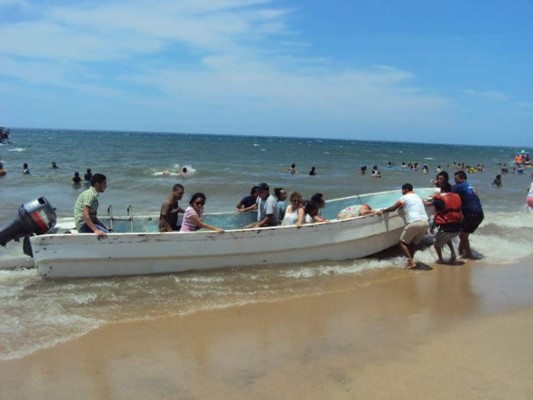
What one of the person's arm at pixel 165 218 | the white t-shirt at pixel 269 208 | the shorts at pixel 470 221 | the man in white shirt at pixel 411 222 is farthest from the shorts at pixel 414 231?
the person's arm at pixel 165 218

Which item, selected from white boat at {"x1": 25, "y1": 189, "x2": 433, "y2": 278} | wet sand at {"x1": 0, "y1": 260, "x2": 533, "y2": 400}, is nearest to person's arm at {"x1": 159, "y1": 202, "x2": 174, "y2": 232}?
white boat at {"x1": 25, "y1": 189, "x2": 433, "y2": 278}

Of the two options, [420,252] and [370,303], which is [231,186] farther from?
[370,303]

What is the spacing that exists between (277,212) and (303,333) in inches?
141

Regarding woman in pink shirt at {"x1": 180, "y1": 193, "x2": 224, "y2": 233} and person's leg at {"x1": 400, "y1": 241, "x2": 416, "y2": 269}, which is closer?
woman in pink shirt at {"x1": 180, "y1": 193, "x2": 224, "y2": 233}

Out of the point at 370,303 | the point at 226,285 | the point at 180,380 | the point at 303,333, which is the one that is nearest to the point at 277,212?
the point at 226,285

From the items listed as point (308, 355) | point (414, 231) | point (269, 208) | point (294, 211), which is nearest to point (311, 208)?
point (294, 211)

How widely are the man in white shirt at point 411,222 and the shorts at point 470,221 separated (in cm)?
97

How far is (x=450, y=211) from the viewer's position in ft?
28.7

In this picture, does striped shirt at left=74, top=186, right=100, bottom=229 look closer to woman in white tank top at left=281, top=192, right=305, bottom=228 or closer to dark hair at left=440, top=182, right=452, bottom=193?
woman in white tank top at left=281, top=192, right=305, bottom=228

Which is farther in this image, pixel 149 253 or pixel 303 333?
pixel 149 253

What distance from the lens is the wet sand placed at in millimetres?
4262

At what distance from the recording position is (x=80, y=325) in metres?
5.66

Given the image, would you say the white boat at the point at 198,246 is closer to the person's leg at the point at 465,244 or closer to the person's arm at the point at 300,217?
the person's arm at the point at 300,217

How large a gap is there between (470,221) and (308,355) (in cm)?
545
